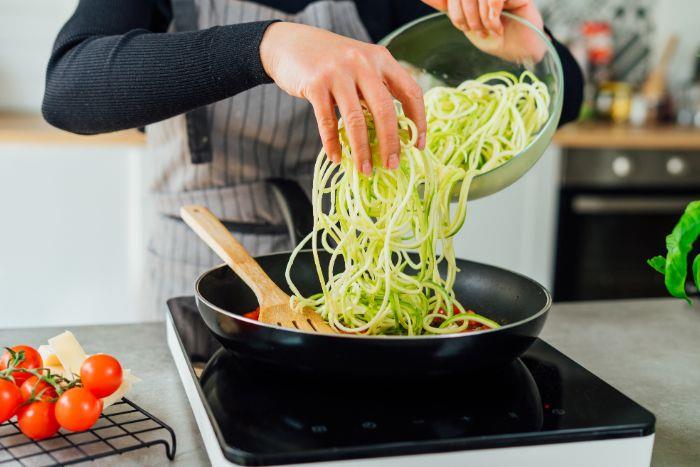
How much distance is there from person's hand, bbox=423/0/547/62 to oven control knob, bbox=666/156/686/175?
163 centimetres

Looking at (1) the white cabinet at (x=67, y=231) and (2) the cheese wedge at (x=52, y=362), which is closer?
(2) the cheese wedge at (x=52, y=362)

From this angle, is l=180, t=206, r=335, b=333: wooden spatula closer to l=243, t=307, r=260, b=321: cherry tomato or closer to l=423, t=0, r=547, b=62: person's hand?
l=243, t=307, r=260, b=321: cherry tomato

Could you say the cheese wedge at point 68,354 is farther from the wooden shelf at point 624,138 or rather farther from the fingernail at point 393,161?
the wooden shelf at point 624,138

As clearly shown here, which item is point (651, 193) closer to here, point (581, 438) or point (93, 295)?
point (93, 295)

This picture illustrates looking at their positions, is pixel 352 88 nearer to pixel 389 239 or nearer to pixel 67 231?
pixel 389 239

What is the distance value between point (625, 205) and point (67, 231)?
1656 mm

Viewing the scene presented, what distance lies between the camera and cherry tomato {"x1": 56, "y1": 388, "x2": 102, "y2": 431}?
2.27ft

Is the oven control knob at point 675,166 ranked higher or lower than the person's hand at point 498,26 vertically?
lower

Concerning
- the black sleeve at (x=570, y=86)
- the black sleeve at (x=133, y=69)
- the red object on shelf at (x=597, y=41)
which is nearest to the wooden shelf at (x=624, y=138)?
the red object on shelf at (x=597, y=41)

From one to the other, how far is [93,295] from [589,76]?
1.86m

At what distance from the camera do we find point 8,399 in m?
0.70

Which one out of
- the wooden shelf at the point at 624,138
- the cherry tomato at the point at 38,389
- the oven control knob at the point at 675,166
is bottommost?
the oven control knob at the point at 675,166

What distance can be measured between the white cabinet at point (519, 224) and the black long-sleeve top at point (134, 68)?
1421 mm

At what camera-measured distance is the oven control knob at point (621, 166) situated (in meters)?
2.54
